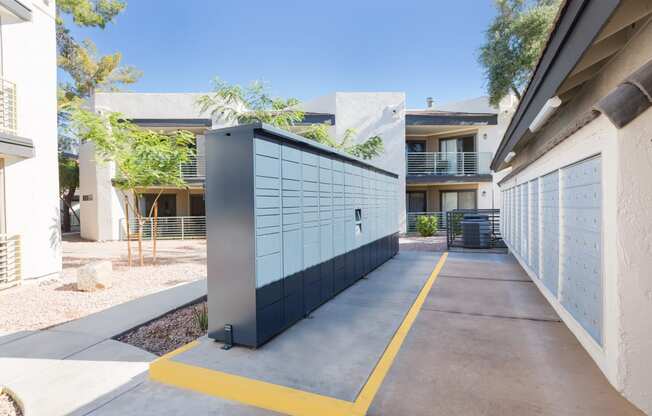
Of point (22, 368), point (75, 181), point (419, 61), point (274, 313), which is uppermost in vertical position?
point (419, 61)

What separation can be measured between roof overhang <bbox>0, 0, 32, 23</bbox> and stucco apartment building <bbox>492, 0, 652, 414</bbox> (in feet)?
31.9

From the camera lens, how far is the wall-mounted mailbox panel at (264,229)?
3.77m

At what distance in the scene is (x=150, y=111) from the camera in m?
17.9

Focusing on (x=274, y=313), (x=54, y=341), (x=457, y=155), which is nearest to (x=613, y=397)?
Result: (x=274, y=313)

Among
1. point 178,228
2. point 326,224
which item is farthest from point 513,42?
point 178,228

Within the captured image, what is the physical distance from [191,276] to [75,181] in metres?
17.8

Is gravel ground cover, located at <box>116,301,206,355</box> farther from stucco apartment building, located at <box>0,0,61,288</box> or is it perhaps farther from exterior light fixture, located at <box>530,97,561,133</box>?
exterior light fixture, located at <box>530,97,561,133</box>

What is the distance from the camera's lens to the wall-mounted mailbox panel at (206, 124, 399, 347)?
12.4ft

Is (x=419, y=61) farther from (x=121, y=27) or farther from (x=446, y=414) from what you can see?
(x=446, y=414)

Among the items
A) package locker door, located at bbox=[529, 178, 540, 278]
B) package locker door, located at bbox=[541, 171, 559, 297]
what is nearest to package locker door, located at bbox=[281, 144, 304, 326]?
package locker door, located at bbox=[541, 171, 559, 297]

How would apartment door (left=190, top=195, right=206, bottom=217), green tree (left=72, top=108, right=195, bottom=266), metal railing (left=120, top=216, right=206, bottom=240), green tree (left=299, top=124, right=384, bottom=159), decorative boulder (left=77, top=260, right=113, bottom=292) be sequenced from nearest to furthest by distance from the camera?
decorative boulder (left=77, top=260, right=113, bottom=292) → green tree (left=72, top=108, right=195, bottom=266) → green tree (left=299, top=124, right=384, bottom=159) → metal railing (left=120, top=216, right=206, bottom=240) → apartment door (left=190, top=195, right=206, bottom=217)

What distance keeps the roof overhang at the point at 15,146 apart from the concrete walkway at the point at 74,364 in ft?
14.1

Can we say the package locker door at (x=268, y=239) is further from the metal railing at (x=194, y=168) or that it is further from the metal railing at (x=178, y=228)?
the metal railing at (x=178, y=228)

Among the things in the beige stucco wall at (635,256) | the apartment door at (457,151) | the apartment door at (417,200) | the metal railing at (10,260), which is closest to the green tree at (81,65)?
the metal railing at (10,260)
